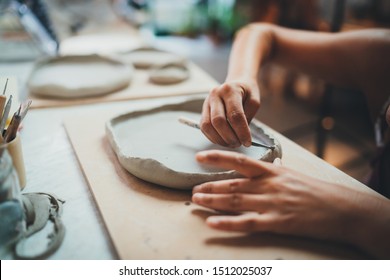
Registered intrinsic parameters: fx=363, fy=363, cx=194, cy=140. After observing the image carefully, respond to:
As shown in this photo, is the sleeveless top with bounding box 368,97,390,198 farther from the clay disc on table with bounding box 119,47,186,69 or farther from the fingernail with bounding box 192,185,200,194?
the clay disc on table with bounding box 119,47,186,69

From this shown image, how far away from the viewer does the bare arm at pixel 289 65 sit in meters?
0.74

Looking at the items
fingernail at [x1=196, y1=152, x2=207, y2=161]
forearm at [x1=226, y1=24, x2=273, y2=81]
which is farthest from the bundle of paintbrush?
forearm at [x1=226, y1=24, x2=273, y2=81]

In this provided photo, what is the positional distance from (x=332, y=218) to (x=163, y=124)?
18.3 inches

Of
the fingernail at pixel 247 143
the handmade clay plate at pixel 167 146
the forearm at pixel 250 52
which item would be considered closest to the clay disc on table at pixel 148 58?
the forearm at pixel 250 52

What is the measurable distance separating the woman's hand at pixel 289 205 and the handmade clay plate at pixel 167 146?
0.06 metres

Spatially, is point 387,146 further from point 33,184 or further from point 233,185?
point 33,184

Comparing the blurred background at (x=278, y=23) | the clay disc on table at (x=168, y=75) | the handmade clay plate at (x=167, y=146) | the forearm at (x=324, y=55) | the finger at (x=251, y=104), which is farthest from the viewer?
the blurred background at (x=278, y=23)

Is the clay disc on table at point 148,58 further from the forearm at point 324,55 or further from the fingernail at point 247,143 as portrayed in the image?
the fingernail at point 247,143

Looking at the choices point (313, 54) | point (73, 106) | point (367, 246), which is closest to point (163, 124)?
point (73, 106)

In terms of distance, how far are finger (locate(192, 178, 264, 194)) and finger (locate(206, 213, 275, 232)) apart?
0.16 ft

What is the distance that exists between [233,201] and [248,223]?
0.05 metres

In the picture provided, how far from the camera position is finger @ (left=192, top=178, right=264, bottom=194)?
0.59 metres

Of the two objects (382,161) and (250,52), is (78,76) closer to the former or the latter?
(250,52)

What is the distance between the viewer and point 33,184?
71 cm
